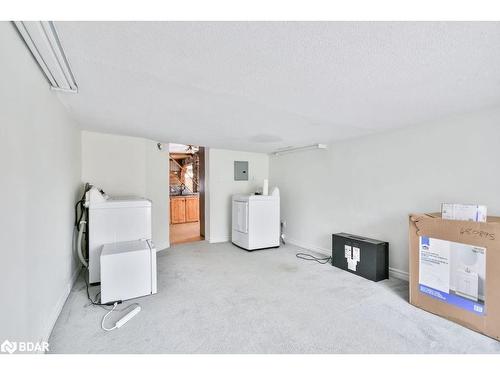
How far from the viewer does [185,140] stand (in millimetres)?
3877

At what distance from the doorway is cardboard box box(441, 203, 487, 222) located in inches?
164

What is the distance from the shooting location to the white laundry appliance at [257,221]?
4.23m

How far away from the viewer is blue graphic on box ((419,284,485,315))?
1855 millimetres

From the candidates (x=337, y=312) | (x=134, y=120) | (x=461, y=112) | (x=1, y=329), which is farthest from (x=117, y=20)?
(x=461, y=112)

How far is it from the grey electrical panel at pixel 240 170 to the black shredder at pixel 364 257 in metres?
2.51

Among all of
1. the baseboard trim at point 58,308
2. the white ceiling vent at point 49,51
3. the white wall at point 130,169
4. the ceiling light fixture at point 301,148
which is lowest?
the baseboard trim at point 58,308

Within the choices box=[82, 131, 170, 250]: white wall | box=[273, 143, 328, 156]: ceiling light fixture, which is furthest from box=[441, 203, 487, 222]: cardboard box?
box=[82, 131, 170, 250]: white wall

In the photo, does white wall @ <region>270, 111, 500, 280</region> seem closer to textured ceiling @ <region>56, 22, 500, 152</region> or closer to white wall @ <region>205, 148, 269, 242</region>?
textured ceiling @ <region>56, 22, 500, 152</region>

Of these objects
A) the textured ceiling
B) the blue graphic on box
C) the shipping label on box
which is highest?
the textured ceiling

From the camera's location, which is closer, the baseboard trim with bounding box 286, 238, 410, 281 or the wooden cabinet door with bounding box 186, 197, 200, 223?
the baseboard trim with bounding box 286, 238, 410, 281

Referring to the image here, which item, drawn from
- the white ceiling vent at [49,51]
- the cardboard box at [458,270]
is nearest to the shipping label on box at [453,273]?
the cardboard box at [458,270]

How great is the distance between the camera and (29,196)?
1438mm

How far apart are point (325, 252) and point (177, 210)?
4882mm

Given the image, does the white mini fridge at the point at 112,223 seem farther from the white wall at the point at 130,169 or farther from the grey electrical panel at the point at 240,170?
the grey electrical panel at the point at 240,170
